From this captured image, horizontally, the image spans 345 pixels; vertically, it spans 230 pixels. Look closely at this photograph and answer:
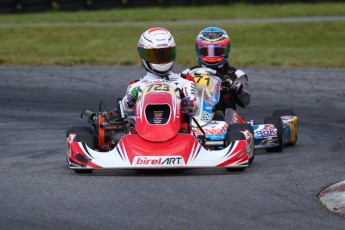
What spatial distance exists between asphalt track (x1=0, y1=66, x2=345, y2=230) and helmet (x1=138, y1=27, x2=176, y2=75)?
105 cm

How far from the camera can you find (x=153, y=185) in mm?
7801

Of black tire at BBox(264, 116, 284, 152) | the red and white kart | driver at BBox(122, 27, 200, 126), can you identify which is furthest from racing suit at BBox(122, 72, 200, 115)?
black tire at BBox(264, 116, 284, 152)

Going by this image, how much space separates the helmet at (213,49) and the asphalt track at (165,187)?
1100 millimetres

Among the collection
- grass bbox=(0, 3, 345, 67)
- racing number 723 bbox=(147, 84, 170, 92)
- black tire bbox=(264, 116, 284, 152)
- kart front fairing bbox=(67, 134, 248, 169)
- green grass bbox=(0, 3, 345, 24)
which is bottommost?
green grass bbox=(0, 3, 345, 24)

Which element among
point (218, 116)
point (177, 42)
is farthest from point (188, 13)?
point (218, 116)

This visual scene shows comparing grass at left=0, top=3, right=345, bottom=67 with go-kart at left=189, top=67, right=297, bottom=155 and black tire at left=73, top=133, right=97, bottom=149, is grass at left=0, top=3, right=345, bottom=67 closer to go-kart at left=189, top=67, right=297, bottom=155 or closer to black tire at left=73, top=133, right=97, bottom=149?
go-kart at left=189, top=67, right=297, bottom=155

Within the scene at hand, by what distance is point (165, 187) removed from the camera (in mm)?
7695

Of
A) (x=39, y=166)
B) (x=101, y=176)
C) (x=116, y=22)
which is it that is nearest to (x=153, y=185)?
(x=101, y=176)

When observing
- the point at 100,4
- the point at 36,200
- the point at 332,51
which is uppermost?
the point at 36,200

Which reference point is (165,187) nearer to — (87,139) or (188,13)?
(87,139)

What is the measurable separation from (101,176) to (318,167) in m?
1.82

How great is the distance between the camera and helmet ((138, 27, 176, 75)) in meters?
9.27

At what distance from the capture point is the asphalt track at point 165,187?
645 cm

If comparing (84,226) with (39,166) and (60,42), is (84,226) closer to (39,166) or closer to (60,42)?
(39,166)
